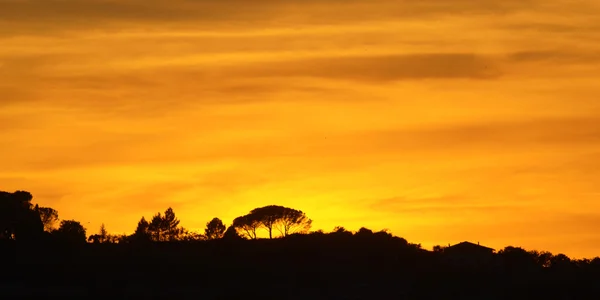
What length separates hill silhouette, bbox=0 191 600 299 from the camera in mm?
127688

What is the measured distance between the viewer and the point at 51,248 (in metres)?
135

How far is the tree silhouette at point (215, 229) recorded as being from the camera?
160m

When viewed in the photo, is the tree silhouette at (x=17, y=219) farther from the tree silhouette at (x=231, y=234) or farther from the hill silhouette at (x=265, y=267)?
the tree silhouette at (x=231, y=234)

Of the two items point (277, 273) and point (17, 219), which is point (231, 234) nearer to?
point (277, 273)

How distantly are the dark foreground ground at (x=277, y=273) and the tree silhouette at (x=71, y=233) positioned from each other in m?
2.59

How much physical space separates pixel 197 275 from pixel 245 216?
105 ft

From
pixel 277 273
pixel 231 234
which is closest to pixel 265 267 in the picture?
pixel 277 273

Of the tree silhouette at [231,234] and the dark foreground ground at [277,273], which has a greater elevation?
the tree silhouette at [231,234]

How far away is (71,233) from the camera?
150m

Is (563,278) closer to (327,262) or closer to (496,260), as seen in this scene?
(496,260)

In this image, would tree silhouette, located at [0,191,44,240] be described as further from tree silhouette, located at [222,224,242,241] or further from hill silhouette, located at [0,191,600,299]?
tree silhouette, located at [222,224,242,241]

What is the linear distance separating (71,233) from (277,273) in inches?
925

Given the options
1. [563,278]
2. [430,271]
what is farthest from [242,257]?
[563,278]

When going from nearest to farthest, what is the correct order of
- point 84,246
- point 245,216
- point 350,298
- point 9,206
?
point 350,298
point 84,246
point 9,206
point 245,216
